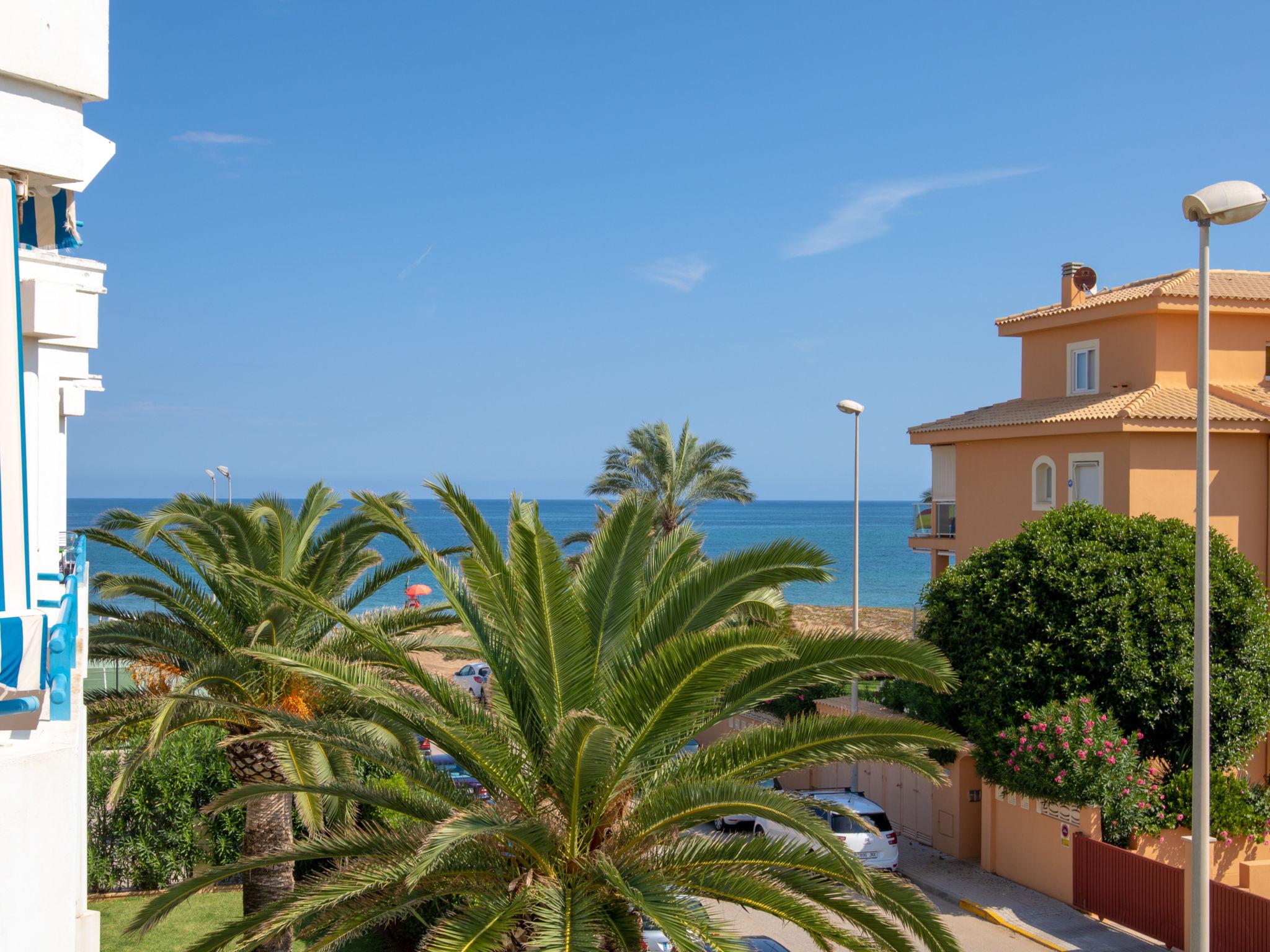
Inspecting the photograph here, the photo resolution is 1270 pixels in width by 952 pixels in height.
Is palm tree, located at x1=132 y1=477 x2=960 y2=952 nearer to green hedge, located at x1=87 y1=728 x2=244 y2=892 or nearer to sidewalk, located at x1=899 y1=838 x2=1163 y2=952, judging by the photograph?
sidewalk, located at x1=899 y1=838 x2=1163 y2=952

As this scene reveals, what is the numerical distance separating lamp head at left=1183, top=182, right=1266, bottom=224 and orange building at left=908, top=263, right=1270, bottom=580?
497 inches

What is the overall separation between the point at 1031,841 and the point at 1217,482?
953 centimetres

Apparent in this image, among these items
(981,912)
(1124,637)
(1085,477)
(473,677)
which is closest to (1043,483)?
(1085,477)

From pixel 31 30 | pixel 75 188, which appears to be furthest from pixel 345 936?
pixel 31 30

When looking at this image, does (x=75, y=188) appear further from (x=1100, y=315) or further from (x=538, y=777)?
(x=1100, y=315)

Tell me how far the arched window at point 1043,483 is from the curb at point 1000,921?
34.6 feet

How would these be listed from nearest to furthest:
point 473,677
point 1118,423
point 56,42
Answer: point 56,42 → point 1118,423 → point 473,677

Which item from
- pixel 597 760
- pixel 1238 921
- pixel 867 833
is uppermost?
pixel 597 760

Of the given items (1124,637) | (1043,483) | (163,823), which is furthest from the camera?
(1043,483)

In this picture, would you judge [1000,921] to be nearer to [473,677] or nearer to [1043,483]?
[1043,483]

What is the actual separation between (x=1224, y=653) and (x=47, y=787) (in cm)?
1999

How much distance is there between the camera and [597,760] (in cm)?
773

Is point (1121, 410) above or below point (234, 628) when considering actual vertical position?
above

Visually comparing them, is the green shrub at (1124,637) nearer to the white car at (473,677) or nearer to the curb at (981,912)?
the curb at (981,912)
